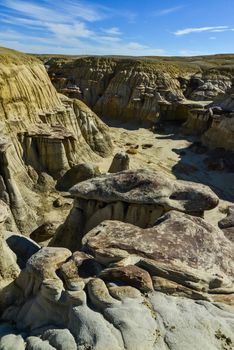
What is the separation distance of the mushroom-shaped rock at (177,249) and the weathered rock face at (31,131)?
356 inches

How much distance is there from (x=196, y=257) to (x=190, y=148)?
3249 centimetres

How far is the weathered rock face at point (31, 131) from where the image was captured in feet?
73.5

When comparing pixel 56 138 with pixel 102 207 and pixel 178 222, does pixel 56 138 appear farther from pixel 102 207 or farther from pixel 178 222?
pixel 178 222

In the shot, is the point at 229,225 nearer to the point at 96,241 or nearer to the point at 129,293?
the point at 96,241

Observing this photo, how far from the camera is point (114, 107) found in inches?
2223

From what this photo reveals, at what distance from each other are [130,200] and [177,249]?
4217 mm

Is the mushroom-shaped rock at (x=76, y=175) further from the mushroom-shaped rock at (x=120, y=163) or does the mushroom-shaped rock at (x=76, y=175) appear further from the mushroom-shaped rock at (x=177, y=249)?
the mushroom-shaped rock at (x=177, y=249)

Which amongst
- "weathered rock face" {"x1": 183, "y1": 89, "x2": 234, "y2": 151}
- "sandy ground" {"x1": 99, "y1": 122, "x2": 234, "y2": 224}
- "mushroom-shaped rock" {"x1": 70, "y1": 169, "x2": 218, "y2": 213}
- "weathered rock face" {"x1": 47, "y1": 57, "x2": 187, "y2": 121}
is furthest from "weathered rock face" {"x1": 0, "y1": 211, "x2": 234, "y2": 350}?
"weathered rock face" {"x1": 47, "y1": 57, "x2": 187, "y2": 121}

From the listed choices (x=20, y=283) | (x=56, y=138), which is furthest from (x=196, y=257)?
(x=56, y=138)

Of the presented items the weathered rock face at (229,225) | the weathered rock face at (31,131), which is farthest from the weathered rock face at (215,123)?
the weathered rock face at (229,225)

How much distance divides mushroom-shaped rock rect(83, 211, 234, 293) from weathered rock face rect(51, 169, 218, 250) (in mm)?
2346

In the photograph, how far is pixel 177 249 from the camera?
10117 mm

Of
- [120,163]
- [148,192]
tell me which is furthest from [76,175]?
[148,192]

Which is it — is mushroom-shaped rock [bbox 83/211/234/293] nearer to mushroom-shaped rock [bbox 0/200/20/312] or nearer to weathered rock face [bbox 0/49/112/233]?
mushroom-shaped rock [bbox 0/200/20/312]
